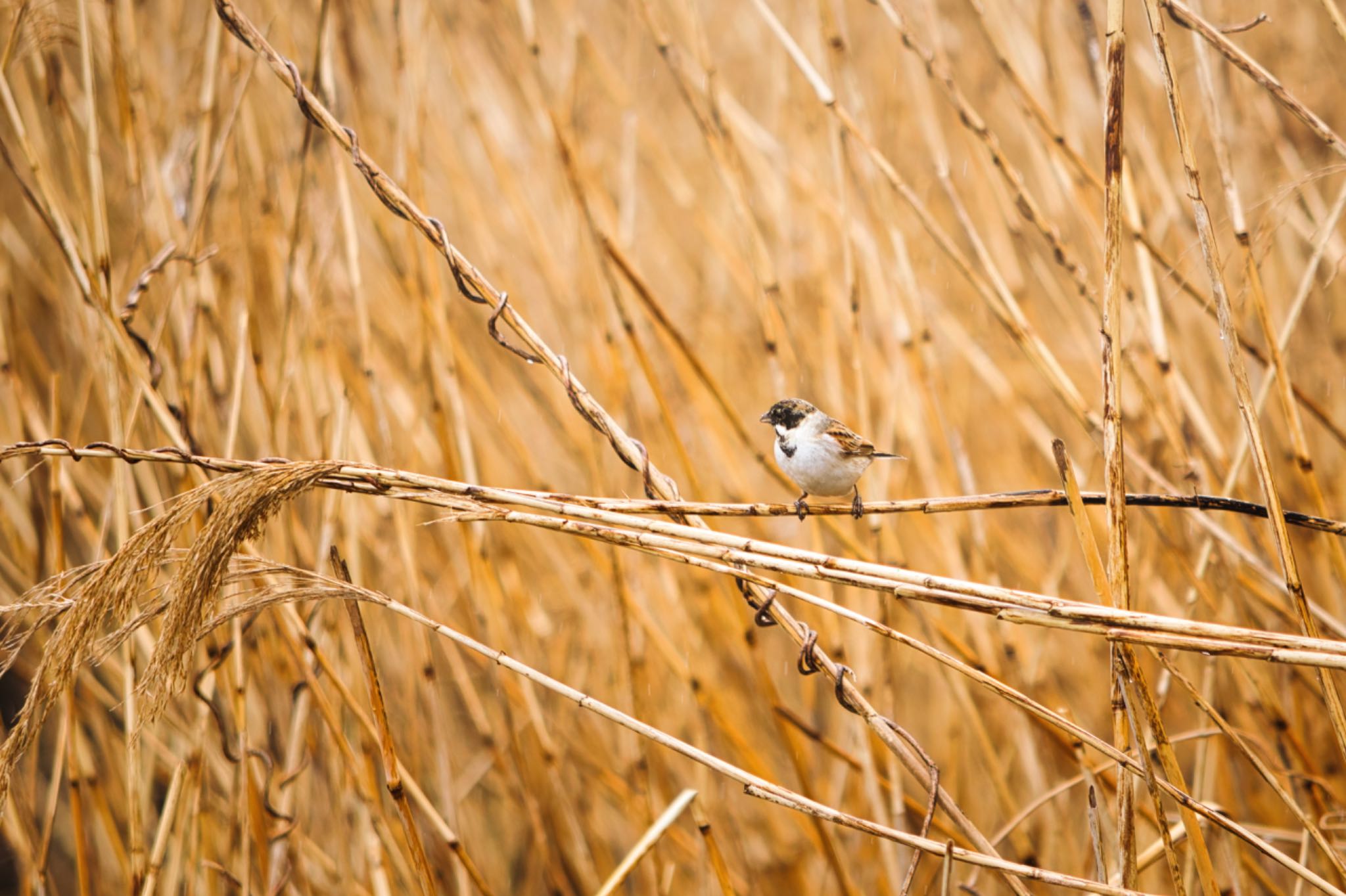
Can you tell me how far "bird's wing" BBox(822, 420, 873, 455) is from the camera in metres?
1.71

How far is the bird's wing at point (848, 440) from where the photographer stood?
1.71 m

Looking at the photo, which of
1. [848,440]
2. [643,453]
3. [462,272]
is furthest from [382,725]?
[848,440]

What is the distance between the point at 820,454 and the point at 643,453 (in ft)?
1.85

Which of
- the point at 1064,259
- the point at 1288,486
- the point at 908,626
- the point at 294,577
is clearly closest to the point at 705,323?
the point at 908,626

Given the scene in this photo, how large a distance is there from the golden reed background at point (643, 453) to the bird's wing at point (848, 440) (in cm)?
8

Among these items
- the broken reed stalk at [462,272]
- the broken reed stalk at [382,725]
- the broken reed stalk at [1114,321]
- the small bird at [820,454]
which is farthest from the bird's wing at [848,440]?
the broken reed stalk at [382,725]

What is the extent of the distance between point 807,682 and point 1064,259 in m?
1.25

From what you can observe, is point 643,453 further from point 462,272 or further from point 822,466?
point 822,466

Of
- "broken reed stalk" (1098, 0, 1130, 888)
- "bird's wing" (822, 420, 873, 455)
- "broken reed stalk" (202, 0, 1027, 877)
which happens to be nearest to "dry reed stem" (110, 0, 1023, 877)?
"broken reed stalk" (202, 0, 1027, 877)

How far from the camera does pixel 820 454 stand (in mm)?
1646

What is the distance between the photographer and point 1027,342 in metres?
1.40

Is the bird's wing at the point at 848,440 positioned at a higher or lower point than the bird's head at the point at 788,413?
lower

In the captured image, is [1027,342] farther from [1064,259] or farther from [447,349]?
[447,349]

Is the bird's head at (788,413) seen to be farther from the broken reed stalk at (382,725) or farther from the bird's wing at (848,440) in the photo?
the broken reed stalk at (382,725)
